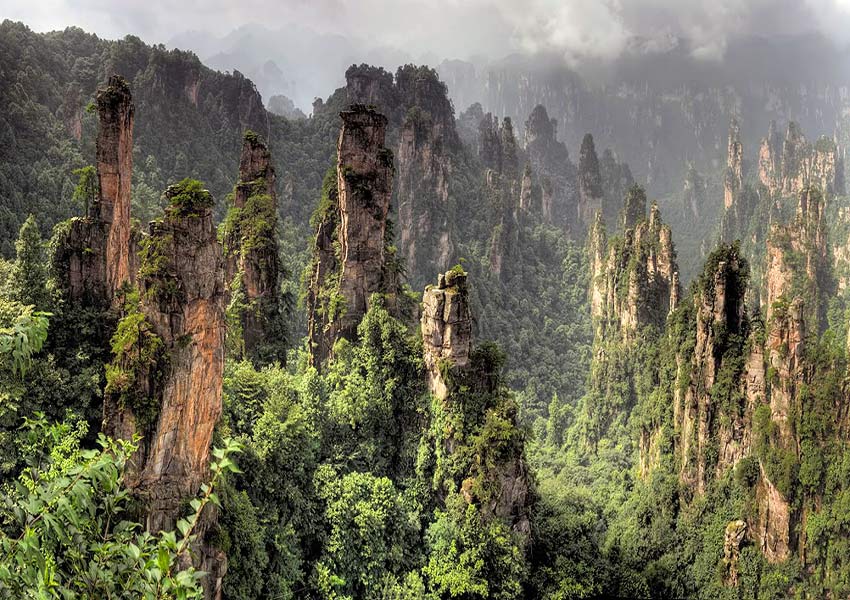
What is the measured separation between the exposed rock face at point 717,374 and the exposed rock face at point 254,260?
69.5ft

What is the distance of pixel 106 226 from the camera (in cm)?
2169

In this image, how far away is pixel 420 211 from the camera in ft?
232

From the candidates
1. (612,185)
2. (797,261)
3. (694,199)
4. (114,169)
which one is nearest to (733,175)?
(612,185)

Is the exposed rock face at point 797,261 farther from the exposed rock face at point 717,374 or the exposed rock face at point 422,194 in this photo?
the exposed rock face at point 422,194

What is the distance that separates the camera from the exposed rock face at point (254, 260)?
99.3 ft

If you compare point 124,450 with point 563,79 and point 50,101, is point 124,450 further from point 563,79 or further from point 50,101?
point 563,79

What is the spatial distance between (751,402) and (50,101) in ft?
179

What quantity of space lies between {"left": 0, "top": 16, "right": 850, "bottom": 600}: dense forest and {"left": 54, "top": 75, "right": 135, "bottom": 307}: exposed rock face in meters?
0.07

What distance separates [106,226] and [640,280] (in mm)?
42810

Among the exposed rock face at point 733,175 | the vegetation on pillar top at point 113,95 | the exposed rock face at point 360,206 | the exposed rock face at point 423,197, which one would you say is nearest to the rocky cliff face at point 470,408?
the exposed rock face at point 360,206

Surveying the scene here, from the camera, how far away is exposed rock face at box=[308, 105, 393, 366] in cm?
2806

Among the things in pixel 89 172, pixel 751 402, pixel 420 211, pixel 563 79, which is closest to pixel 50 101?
pixel 420 211

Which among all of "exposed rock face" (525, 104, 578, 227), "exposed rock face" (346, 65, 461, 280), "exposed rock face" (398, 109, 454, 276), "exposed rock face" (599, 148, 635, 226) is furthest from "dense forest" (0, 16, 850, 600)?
"exposed rock face" (525, 104, 578, 227)

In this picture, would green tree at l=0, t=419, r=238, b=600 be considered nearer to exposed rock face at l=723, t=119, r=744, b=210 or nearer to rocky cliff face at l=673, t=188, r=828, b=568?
rocky cliff face at l=673, t=188, r=828, b=568
